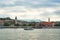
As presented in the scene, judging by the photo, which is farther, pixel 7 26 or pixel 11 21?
pixel 11 21

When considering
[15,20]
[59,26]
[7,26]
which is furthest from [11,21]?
[59,26]

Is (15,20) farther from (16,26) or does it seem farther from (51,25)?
(51,25)

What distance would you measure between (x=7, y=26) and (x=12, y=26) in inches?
177

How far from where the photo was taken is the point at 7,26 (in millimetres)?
112812

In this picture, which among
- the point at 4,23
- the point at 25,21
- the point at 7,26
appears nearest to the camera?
the point at 7,26

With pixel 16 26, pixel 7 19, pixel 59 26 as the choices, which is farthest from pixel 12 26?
pixel 59 26

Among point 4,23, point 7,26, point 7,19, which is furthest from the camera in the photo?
point 7,19

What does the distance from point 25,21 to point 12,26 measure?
923 inches

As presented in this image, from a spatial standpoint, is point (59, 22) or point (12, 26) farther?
point (59, 22)

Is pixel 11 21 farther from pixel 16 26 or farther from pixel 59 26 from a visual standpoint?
pixel 59 26

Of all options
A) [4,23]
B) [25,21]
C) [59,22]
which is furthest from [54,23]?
[4,23]

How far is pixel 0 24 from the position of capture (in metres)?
119

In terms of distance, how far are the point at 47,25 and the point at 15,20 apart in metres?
14.7

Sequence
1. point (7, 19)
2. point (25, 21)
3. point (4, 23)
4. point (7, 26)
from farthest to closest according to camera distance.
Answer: point (25, 21) → point (7, 19) → point (4, 23) → point (7, 26)
